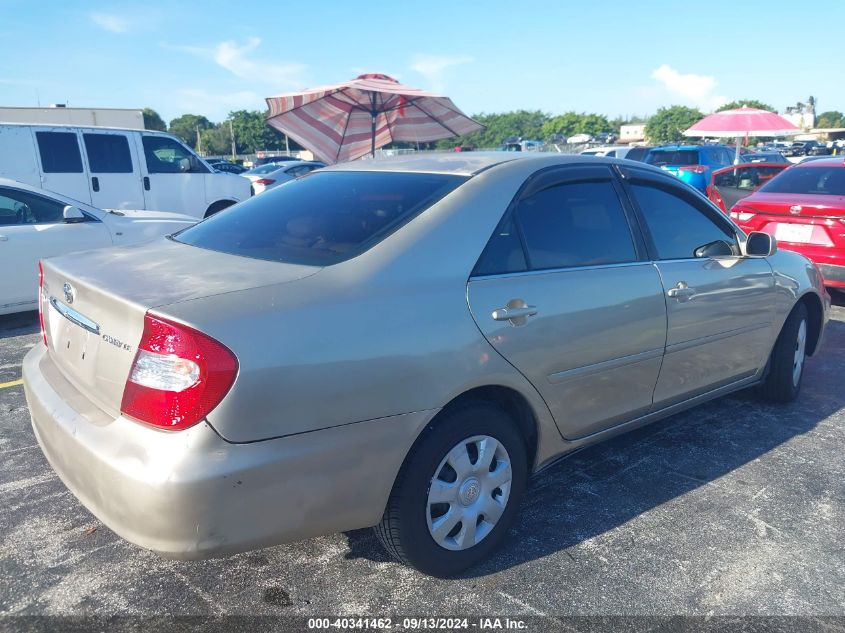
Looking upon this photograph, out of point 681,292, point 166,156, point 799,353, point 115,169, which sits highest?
point 166,156

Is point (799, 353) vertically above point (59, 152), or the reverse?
point (59, 152)

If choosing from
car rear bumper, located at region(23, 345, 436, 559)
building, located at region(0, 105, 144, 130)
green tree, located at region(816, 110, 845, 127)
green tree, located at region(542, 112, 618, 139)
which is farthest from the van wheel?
green tree, located at region(816, 110, 845, 127)

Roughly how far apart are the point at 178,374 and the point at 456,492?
1080 millimetres

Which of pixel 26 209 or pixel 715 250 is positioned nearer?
pixel 715 250

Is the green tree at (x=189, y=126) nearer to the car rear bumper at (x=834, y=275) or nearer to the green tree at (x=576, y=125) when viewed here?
the green tree at (x=576, y=125)

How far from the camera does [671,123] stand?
226ft

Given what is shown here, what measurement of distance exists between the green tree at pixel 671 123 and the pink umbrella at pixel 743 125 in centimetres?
5206

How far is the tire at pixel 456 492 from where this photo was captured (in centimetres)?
235

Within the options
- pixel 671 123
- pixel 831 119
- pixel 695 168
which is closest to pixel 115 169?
pixel 695 168

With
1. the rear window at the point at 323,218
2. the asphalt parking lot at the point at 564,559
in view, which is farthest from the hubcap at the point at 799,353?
the rear window at the point at 323,218

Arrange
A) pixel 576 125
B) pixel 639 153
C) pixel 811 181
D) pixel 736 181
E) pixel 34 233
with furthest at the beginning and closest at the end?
pixel 576 125, pixel 639 153, pixel 736 181, pixel 811 181, pixel 34 233

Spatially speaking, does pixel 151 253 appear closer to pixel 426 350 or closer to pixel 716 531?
pixel 426 350

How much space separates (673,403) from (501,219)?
4.75 ft

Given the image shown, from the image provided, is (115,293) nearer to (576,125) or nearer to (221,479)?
(221,479)
